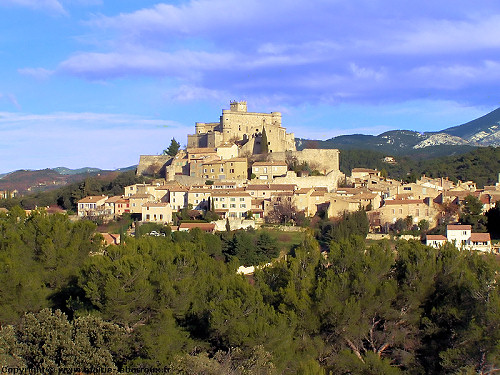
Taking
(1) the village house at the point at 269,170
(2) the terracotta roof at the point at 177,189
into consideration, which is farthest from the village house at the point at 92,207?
(1) the village house at the point at 269,170

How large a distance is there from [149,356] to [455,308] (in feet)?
25.7

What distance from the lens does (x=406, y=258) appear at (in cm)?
1792

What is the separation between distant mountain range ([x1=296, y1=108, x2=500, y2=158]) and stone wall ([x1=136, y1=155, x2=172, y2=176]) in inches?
Result: 2048

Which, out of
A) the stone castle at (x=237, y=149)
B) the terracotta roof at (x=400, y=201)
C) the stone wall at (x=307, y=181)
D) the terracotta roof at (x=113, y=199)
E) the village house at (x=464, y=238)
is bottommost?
the village house at (x=464, y=238)

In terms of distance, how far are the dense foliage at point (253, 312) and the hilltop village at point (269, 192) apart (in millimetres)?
15322

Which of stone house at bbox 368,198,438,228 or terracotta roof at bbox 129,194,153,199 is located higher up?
terracotta roof at bbox 129,194,153,199

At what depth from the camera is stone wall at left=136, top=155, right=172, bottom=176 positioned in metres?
50.2

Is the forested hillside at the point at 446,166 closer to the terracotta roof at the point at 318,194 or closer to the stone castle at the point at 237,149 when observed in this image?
the stone castle at the point at 237,149

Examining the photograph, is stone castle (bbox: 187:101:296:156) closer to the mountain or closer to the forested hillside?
the forested hillside

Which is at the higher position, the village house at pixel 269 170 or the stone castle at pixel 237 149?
the stone castle at pixel 237 149

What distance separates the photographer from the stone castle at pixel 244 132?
1945 inches

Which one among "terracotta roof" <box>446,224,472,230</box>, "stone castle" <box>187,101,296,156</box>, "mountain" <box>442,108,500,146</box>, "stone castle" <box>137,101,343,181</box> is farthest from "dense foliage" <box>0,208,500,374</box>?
"mountain" <box>442,108,500,146</box>

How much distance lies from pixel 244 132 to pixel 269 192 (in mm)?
14460

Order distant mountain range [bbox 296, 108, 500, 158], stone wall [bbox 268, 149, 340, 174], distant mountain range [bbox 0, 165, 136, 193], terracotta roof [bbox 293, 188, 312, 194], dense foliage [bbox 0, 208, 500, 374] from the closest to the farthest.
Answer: dense foliage [bbox 0, 208, 500, 374] < terracotta roof [bbox 293, 188, 312, 194] < stone wall [bbox 268, 149, 340, 174] < distant mountain range [bbox 0, 165, 136, 193] < distant mountain range [bbox 296, 108, 500, 158]
